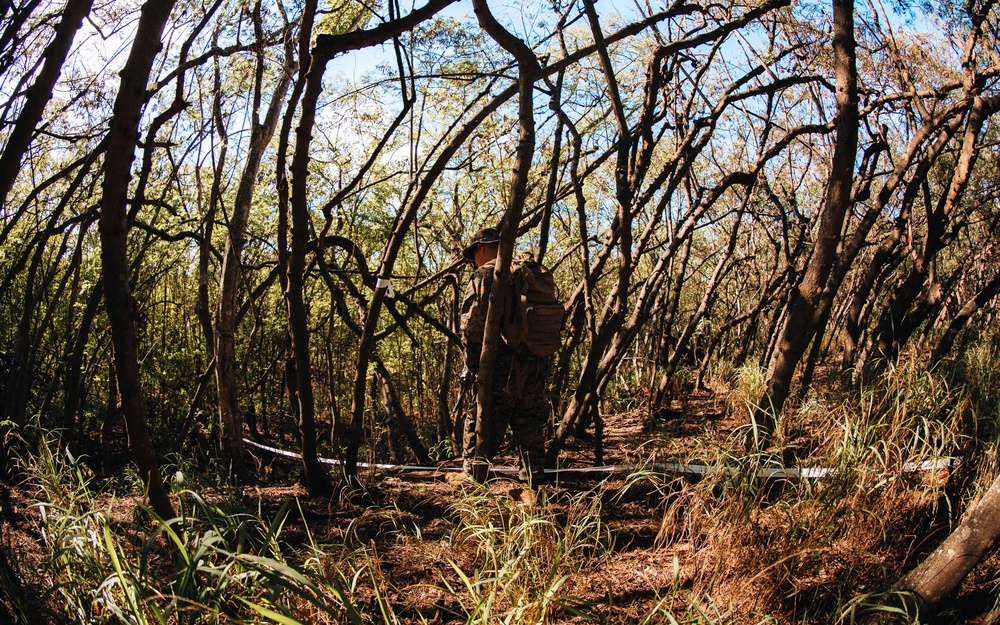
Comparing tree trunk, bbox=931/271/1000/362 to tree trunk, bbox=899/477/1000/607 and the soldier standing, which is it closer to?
the soldier standing

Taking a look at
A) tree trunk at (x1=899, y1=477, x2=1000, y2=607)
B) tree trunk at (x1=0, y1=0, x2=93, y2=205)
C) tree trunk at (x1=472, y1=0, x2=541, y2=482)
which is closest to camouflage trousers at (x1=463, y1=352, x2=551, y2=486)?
tree trunk at (x1=472, y1=0, x2=541, y2=482)

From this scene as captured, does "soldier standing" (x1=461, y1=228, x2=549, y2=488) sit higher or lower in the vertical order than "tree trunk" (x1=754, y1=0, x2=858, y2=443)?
lower

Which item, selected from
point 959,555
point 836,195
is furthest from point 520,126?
point 959,555

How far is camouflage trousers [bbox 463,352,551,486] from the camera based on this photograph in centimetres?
446

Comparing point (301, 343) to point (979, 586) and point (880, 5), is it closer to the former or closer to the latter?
point (979, 586)

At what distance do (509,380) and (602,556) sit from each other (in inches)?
70.0

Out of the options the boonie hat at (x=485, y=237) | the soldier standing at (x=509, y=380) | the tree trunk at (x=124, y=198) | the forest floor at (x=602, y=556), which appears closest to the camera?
the tree trunk at (x=124, y=198)

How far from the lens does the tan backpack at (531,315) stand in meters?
4.29

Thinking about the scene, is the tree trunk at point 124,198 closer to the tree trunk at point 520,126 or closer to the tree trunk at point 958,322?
the tree trunk at point 520,126

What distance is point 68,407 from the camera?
503 cm

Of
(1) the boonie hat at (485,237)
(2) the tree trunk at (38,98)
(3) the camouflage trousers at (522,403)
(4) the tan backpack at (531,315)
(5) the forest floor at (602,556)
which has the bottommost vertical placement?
(5) the forest floor at (602,556)

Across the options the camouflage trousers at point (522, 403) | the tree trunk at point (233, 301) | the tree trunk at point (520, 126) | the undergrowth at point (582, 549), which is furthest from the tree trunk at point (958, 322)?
the tree trunk at point (233, 301)

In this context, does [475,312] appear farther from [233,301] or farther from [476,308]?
[233,301]

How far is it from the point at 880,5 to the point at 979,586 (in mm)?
5400
